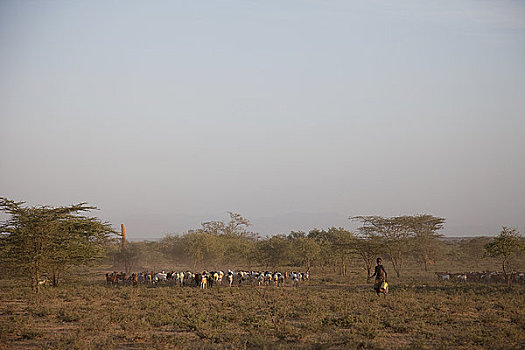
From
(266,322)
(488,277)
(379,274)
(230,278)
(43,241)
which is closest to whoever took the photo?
(266,322)

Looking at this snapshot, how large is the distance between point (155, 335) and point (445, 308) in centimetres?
1087

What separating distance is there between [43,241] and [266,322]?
16.3 metres

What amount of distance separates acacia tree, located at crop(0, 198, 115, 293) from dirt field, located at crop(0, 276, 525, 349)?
275 cm

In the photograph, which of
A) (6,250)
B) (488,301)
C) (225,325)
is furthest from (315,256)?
(225,325)

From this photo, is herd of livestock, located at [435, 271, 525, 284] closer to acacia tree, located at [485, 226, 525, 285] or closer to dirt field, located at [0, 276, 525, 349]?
acacia tree, located at [485, 226, 525, 285]

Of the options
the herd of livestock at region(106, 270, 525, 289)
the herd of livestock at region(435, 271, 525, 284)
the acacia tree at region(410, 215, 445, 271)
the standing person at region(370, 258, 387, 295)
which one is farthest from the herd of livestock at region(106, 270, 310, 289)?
the acacia tree at region(410, 215, 445, 271)

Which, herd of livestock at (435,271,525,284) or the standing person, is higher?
the standing person

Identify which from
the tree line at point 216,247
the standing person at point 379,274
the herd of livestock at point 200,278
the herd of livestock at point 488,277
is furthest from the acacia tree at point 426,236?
the standing person at point 379,274

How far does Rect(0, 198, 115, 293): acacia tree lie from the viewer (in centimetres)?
2389

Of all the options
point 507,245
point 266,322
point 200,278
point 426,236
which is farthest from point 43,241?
point 426,236

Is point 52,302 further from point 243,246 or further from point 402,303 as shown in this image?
point 243,246

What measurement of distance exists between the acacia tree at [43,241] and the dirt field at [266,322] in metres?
2.75

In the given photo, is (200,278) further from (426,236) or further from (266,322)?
Result: (426,236)

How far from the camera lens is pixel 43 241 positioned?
24.4 meters
